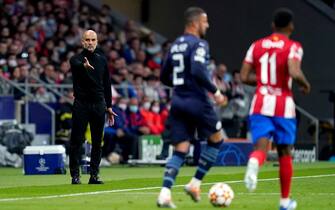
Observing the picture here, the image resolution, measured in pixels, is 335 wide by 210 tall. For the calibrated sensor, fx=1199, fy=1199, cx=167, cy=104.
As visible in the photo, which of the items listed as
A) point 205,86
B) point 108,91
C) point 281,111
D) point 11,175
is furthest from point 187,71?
point 11,175

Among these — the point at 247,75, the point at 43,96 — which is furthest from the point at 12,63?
the point at 247,75

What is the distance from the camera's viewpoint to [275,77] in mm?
13055

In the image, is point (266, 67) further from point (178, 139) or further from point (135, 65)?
point (135, 65)

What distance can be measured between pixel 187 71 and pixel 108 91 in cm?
499

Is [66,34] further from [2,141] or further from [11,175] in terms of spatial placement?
[11,175]

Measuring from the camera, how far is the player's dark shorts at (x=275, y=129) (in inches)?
511

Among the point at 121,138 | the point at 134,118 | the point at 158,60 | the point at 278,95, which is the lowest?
the point at 121,138

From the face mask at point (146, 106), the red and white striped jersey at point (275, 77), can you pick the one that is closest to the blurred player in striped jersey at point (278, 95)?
the red and white striped jersey at point (275, 77)

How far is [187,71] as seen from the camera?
→ 14.0 m

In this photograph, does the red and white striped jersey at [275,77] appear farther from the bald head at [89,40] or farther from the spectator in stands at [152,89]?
the spectator in stands at [152,89]

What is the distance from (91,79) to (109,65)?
13459 mm

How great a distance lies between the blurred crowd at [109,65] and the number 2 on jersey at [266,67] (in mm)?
15421

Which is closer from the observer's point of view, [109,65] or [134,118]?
[134,118]

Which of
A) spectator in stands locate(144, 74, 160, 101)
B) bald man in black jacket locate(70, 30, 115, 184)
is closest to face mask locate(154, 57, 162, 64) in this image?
spectator in stands locate(144, 74, 160, 101)
